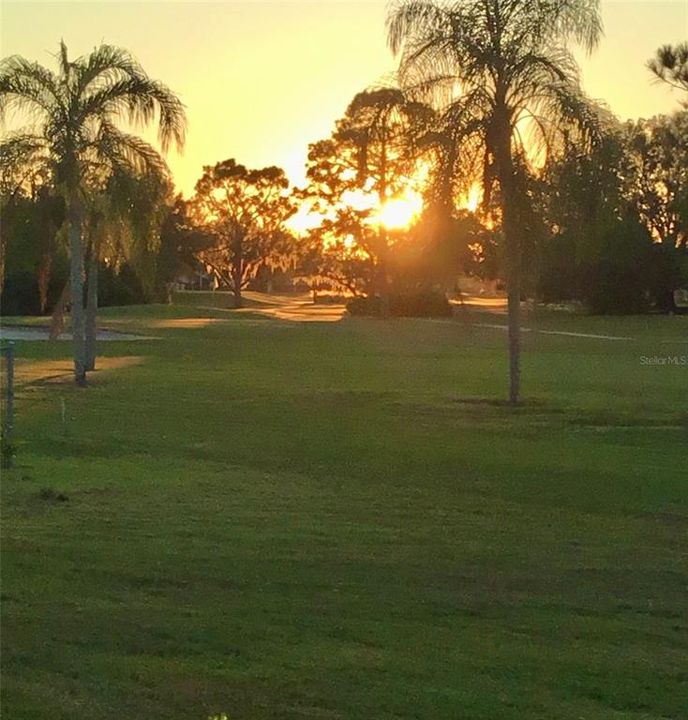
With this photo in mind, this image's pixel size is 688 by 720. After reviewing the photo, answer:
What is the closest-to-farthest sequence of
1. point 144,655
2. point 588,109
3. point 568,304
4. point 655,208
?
point 144,655
point 588,109
point 655,208
point 568,304

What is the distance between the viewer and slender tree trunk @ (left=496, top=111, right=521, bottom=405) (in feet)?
66.4

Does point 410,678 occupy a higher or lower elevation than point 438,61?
lower

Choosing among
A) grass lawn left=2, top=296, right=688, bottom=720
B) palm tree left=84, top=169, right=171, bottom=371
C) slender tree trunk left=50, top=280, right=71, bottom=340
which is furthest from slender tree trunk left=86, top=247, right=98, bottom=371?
grass lawn left=2, top=296, right=688, bottom=720

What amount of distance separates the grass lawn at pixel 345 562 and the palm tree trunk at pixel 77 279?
375 centimetres

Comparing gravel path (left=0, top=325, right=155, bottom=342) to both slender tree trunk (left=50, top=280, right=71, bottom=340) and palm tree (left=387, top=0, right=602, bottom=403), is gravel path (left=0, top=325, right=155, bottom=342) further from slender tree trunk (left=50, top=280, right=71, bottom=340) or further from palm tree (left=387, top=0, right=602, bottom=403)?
palm tree (left=387, top=0, right=602, bottom=403)

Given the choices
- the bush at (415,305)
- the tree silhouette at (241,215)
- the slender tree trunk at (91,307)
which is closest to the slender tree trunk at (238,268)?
the tree silhouette at (241,215)

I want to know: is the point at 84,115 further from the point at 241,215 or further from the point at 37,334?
the point at 241,215

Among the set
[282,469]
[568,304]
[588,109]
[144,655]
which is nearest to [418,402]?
[588,109]

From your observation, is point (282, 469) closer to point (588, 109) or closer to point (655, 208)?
point (588, 109)

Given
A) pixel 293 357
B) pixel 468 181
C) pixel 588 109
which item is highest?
pixel 588 109

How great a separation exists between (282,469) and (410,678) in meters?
7.73

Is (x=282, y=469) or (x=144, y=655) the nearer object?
(x=144, y=655)

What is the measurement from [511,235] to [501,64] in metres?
2.86

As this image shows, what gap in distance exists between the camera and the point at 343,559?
28.5ft
